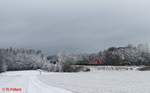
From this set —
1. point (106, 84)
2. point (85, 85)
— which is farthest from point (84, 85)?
point (106, 84)

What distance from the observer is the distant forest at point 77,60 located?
132m

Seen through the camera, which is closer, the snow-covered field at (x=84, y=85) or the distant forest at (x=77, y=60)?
the snow-covered field at (x=84, y=85)

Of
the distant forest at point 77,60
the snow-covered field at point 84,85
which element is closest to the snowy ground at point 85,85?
the snow-covered field at point 84,85

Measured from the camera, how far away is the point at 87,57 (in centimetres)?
14512

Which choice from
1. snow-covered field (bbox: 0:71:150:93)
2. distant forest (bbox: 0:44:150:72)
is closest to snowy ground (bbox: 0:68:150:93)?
snow-covered field (bbox: 0:71:150:93)

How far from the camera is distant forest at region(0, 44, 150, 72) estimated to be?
132250 mm

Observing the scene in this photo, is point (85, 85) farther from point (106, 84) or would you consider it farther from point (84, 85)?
point (106, 84)

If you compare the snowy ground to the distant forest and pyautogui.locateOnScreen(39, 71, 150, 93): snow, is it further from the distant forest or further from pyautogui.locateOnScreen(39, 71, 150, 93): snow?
the distant forest

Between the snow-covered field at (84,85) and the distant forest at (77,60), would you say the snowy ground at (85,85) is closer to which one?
the snow-covered field at (84,85)

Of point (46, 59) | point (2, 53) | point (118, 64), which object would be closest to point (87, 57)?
point (118, 64)

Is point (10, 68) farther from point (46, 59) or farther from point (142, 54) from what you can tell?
point (142, 54)

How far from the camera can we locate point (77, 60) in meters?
141

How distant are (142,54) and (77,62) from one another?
2237 centimetres

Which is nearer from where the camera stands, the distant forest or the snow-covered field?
the snow-covered field
